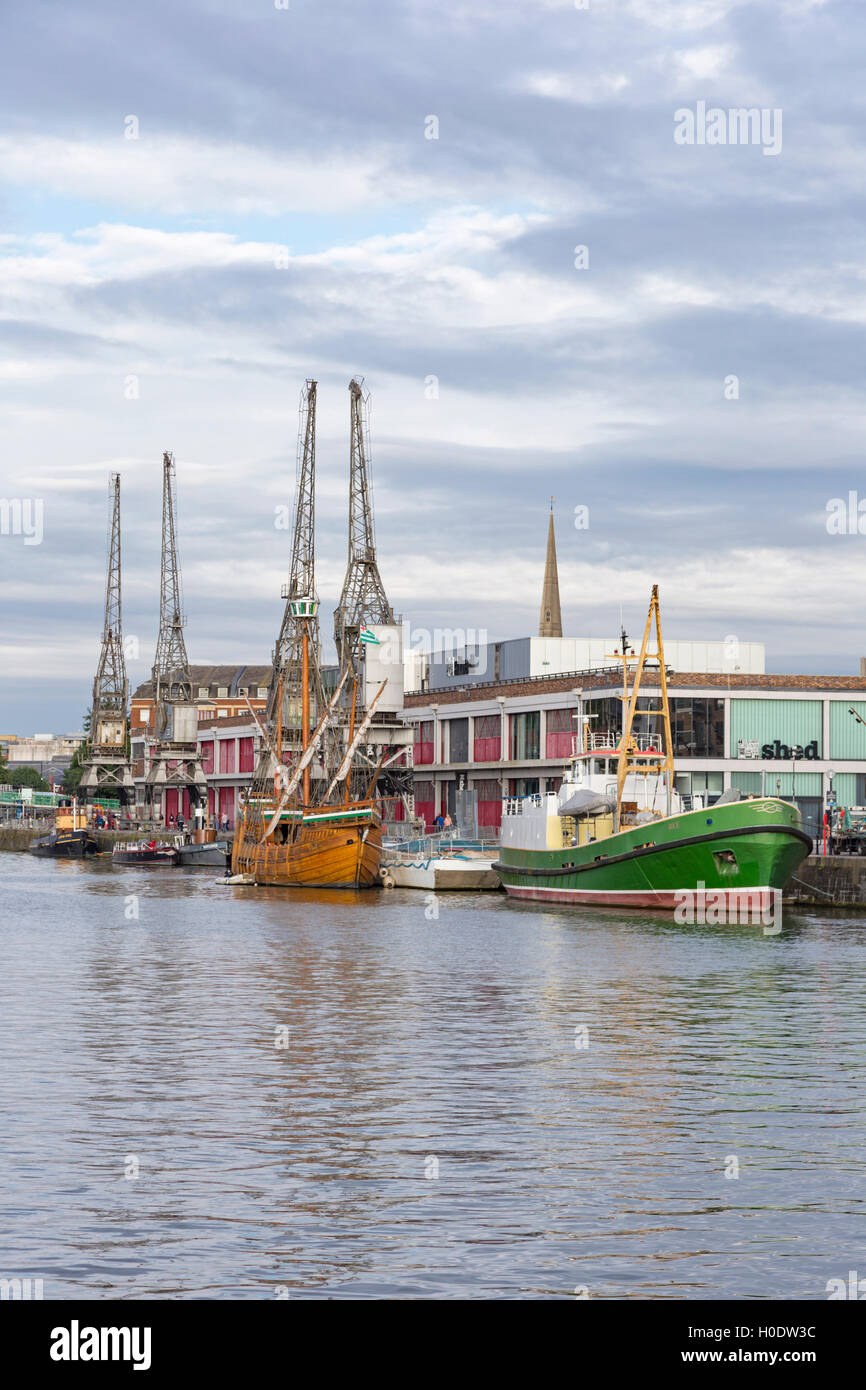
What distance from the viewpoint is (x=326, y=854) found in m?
99.5

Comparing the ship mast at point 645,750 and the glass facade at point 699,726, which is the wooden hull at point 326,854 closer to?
the ship mast at point 645,750

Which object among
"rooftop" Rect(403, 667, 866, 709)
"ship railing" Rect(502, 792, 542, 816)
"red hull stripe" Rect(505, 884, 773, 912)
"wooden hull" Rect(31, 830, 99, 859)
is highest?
"rooftop" Rect(403, 667, 866, 709)

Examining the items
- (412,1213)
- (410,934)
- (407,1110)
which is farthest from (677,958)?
(412,1213)

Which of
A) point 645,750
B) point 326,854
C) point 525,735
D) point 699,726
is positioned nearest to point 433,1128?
point 645,750

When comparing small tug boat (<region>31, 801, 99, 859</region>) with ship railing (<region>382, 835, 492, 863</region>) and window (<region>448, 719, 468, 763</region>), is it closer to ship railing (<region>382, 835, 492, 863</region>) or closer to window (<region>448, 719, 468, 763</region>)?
window (<region>448, 719, 468, 763</region>)

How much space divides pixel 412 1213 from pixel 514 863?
69772mm

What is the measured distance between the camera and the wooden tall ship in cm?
9906

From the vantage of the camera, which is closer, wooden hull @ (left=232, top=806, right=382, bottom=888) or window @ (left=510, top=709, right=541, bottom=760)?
wooden hull @ (left=232, top=806, right=382, bottom=888)

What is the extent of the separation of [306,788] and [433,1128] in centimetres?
8527

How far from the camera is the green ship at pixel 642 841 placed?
68.1 meters

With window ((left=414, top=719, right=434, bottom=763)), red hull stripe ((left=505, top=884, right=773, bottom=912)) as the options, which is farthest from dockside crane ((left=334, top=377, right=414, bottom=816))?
red hull stripe ((left=505, top=884, right=773, bottom=912))

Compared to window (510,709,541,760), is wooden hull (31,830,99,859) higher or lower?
lower

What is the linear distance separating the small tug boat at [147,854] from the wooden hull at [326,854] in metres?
45.7

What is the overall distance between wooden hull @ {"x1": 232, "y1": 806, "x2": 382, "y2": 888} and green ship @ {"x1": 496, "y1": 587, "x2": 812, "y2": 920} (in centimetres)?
894
